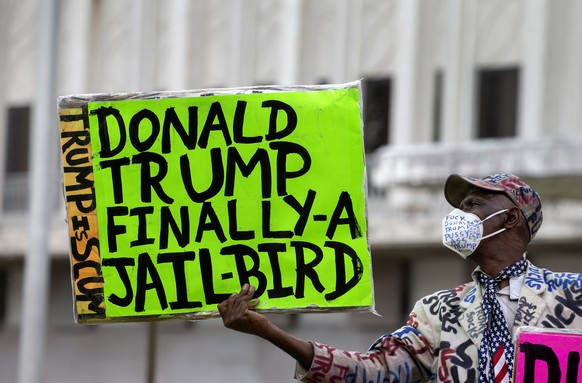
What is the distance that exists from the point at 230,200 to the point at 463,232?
30.2 inches

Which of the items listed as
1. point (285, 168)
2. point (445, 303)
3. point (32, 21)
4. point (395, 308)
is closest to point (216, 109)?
point (285, 168)

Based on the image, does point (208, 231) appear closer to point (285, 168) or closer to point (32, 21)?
point (285, 168)

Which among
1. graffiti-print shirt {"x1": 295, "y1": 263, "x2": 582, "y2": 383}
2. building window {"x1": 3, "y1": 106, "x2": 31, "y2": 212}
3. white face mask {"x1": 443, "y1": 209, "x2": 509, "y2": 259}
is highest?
white face mask {"x1": 443, "y1": 209, "x2": 509, "y2": 259}

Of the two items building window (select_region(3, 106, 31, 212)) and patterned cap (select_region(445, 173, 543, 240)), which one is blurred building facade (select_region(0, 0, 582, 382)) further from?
patterned cap (select_region(445, 173, 543, 240))

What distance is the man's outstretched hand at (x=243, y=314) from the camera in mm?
4215

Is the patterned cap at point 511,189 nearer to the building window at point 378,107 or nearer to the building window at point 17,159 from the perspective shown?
the building window at point 378,107

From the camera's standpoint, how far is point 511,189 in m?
4.39

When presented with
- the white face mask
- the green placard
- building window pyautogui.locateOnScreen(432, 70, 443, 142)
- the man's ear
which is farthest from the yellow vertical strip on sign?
building window pyautogui.locateOnScreen(432, 70, 443, 142)

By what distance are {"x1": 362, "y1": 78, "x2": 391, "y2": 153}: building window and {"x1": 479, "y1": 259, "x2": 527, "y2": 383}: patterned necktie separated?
21686 mm

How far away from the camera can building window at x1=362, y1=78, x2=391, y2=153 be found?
26016 mm

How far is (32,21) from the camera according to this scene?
3033 cm

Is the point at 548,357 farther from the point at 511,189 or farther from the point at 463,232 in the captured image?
the point at 511,189

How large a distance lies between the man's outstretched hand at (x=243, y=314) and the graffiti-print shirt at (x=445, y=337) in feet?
0.58

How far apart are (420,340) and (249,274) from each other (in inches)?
21.4
